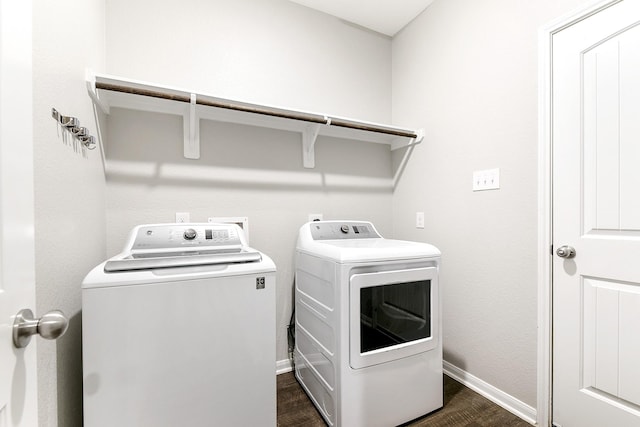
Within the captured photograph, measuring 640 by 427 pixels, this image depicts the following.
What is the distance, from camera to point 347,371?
136cm

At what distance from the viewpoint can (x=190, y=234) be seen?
142 centimetres

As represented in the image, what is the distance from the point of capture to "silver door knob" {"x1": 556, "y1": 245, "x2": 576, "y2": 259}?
54.2 inches

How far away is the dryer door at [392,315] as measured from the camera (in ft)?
4.50

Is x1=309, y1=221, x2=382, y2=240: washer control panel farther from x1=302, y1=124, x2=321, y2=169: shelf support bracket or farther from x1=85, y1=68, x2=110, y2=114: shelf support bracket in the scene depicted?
x1=85, y1=68, x2=110, y2=114: shelf support bracket

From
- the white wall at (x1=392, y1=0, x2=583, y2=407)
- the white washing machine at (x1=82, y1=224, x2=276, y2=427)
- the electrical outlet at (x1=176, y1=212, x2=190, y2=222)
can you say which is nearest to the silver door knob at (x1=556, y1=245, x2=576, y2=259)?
the white wall at (x1=392, y1=0, x2=583, y2=407)

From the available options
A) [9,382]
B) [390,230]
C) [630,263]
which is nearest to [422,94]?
[390,230]

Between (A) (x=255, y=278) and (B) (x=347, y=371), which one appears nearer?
(A) (x=255, y=278)

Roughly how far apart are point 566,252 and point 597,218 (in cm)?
20

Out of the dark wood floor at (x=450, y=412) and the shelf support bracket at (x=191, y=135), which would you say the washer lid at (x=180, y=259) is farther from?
the dark wood floor at (x=450, y=412)

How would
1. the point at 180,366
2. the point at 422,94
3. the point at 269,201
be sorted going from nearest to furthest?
the point at 180,366 → the point at 269,201 → the point at 422,94

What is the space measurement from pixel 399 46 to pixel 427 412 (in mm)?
2638

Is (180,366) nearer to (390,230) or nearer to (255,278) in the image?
(255,278)

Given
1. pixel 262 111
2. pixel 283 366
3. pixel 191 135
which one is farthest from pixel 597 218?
pixel 191 135

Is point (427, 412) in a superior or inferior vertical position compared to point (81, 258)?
inferior
